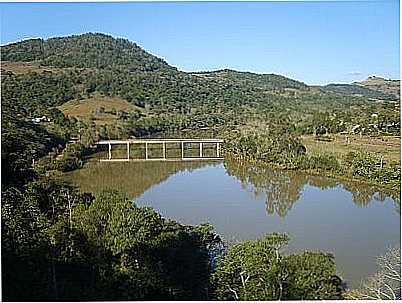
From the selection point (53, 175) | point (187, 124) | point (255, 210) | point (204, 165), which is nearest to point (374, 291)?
point (255, 210)

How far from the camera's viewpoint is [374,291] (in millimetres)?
3279

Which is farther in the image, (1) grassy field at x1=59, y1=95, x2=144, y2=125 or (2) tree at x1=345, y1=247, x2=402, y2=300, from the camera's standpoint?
(1) grassy field at x1=59, y1=95, x2=144, y2=125

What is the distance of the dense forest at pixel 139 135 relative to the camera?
3.18 meters

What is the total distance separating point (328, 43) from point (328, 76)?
0.80 ft

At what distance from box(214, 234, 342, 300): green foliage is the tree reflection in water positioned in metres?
0.36

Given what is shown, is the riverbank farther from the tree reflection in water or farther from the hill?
the hill

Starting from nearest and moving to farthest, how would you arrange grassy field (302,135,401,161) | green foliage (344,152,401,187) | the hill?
green foliage (344,152,401,187)
the hill
grassy field (302,135,401,161)

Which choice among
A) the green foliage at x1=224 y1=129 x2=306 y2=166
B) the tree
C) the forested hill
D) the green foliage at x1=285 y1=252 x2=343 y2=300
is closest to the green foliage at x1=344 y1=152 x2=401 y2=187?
the green foliage at x1=224 y1=129 x2=306 y2=166

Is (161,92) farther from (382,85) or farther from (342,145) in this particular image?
(382,85)

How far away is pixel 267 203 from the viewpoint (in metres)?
3.85

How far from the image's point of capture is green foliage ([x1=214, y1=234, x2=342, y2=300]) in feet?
10.3

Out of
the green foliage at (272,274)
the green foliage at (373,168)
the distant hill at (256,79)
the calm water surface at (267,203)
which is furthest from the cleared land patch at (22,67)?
the green foliage at (373,168)

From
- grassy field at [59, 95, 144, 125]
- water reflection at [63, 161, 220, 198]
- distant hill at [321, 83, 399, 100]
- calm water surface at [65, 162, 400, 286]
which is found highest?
distant hill at [321, 83, 399, 100]

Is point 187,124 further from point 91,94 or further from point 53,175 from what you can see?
point 53,175
